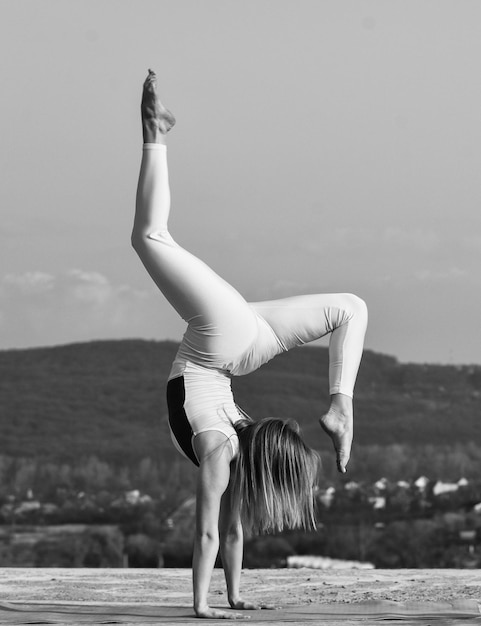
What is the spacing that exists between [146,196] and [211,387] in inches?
35.3

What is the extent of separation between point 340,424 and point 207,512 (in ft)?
2.28

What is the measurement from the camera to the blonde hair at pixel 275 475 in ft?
14.9

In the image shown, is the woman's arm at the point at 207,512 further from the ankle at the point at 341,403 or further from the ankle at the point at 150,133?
the ankle at the point at 150,133

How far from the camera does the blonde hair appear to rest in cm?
455

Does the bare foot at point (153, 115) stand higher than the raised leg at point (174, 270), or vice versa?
the bare foot at point (153, 115)

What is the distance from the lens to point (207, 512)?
4.46m

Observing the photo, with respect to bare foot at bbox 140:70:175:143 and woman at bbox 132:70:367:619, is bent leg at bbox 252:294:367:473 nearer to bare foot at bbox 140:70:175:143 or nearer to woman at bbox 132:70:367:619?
woman at bbox 132:70:367:619

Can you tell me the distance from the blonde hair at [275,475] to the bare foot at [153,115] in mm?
1350

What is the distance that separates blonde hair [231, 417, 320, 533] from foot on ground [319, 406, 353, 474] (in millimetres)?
281

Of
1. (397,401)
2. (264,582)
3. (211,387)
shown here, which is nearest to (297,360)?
(397,401)

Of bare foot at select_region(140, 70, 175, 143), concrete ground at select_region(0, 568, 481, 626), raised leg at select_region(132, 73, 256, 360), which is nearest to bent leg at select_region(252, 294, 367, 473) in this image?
raised leg at select_region(132, 73, 256, 360)

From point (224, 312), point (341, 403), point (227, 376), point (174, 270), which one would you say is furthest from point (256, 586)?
point (174, 270)

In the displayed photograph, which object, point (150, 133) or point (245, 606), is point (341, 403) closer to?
point (245, 606)

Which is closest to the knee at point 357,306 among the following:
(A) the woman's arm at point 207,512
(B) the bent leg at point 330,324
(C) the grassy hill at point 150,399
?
(B) the bent leg at point 330,324
